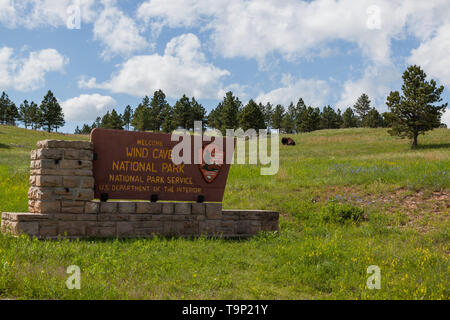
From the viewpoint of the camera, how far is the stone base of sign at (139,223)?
9.13 m

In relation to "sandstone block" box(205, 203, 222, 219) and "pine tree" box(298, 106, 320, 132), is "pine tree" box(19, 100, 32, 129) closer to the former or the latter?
"pine tree" box(298, 106, 320, 132)

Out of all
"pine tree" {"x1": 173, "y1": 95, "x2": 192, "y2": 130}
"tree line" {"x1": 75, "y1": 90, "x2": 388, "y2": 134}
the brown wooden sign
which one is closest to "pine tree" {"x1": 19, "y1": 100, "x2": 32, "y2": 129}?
"tree line" {"x1": 75, "y1": 90, "x2": 388, "y2": 134}

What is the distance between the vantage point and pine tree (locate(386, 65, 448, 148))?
43094 millimetres

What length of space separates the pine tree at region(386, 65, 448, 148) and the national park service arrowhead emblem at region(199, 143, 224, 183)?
3763 centimetres

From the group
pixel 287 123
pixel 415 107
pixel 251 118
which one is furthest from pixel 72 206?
pixel 287 123

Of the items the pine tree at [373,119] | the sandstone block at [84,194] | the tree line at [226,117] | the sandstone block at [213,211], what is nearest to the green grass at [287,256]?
the sandstone block at [213,211]

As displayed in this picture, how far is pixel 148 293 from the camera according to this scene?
5.73 m

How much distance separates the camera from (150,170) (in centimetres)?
1062

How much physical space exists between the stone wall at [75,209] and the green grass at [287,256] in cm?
70

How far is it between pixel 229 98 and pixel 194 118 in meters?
9.54

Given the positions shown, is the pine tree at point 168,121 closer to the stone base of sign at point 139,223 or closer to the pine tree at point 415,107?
the pine tree at point 415,107

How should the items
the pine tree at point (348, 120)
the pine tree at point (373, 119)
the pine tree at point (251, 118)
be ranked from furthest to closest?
the pine tree at point (348, 120), the pine tree at point (373, 119), the pine tree at point (251, 118)
